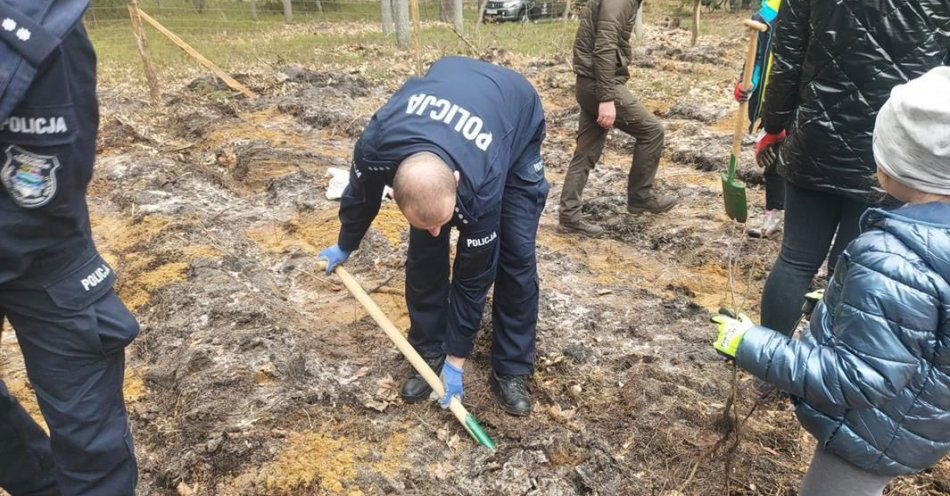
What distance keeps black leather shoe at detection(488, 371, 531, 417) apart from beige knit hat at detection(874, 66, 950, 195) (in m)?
1.70

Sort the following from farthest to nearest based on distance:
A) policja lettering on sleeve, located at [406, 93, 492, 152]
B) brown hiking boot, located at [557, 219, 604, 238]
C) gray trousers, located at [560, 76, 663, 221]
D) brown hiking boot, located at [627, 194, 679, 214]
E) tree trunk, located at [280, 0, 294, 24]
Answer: tree trunk, located at [280, 0, 294, 24] < brown hiking boot, located at [627, 194, 679, 214] < brown hiking boot, located at [557, 219, 604, 238] < gray trousers, located at [560, 76, 663, 221] < policja lettering on sleeve, located at [406, 93, 492, 152]

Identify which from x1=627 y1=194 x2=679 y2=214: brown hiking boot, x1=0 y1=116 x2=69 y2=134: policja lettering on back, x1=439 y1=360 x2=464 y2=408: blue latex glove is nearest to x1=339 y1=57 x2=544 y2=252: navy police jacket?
x1=439 y1=360 x2=464 y2=408: blue latex glove

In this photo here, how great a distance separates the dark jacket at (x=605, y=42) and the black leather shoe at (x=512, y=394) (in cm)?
218

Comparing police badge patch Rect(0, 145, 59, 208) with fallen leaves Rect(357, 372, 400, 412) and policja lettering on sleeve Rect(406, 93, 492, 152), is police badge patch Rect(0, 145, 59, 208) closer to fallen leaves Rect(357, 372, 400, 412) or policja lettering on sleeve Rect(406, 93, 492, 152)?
policja lettering on sleeve Rect(406, 93, 492, 152)

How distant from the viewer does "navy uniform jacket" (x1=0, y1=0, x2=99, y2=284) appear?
51.9 inches

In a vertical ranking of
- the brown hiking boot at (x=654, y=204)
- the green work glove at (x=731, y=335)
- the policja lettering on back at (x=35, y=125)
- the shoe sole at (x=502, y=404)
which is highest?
the policja lettering on back at (x=35, y=125)

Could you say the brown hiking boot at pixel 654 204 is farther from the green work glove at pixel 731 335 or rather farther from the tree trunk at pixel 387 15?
the tree trunk at pixel 387 15

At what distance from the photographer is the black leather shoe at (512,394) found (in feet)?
8.89

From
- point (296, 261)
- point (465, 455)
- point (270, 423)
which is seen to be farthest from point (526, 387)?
point (296, 261)

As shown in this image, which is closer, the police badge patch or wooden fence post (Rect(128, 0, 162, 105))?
the police badge patch

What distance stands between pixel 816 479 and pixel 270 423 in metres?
2.02

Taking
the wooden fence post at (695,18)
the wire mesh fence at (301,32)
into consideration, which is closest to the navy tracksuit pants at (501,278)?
the wire mesh fence at (301,32)

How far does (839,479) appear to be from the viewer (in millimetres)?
1606

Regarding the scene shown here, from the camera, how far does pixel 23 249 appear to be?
4.77 feet
